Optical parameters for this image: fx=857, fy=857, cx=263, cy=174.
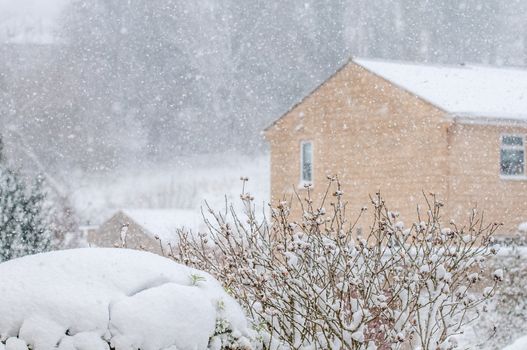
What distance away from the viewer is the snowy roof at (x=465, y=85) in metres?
18.9

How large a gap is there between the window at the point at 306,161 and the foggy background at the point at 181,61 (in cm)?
2191

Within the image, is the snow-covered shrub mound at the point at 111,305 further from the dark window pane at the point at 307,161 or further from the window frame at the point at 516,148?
the dark window pane at the point at 307,161

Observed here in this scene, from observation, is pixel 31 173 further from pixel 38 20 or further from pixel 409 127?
pixel 409 127

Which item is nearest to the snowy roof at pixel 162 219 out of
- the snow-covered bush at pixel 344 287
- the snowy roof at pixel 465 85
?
the snowy roof at pixel 465 85

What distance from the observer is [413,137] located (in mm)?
20312

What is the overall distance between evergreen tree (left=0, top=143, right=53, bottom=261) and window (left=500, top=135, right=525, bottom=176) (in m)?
10.7

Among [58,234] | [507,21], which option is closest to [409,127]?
[58,234]

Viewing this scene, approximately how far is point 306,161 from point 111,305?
62.9 feet

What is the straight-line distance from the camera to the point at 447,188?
18922 millimetres

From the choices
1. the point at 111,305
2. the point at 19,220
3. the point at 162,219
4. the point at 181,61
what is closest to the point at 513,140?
the point at 19,220

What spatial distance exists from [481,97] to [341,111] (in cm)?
420

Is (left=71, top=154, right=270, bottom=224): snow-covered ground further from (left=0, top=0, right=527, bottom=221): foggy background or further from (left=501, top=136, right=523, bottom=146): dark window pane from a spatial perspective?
(left=501, top=136, right=523, bottom=146): dark window pane

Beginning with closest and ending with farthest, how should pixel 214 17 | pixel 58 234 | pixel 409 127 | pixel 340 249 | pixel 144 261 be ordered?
1. pixel 144 261
2. pixel 340 249
3. pixel 409 127
4. pixel 58 234
5. pixel 214 17

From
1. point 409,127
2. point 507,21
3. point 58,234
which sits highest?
point 507,21
